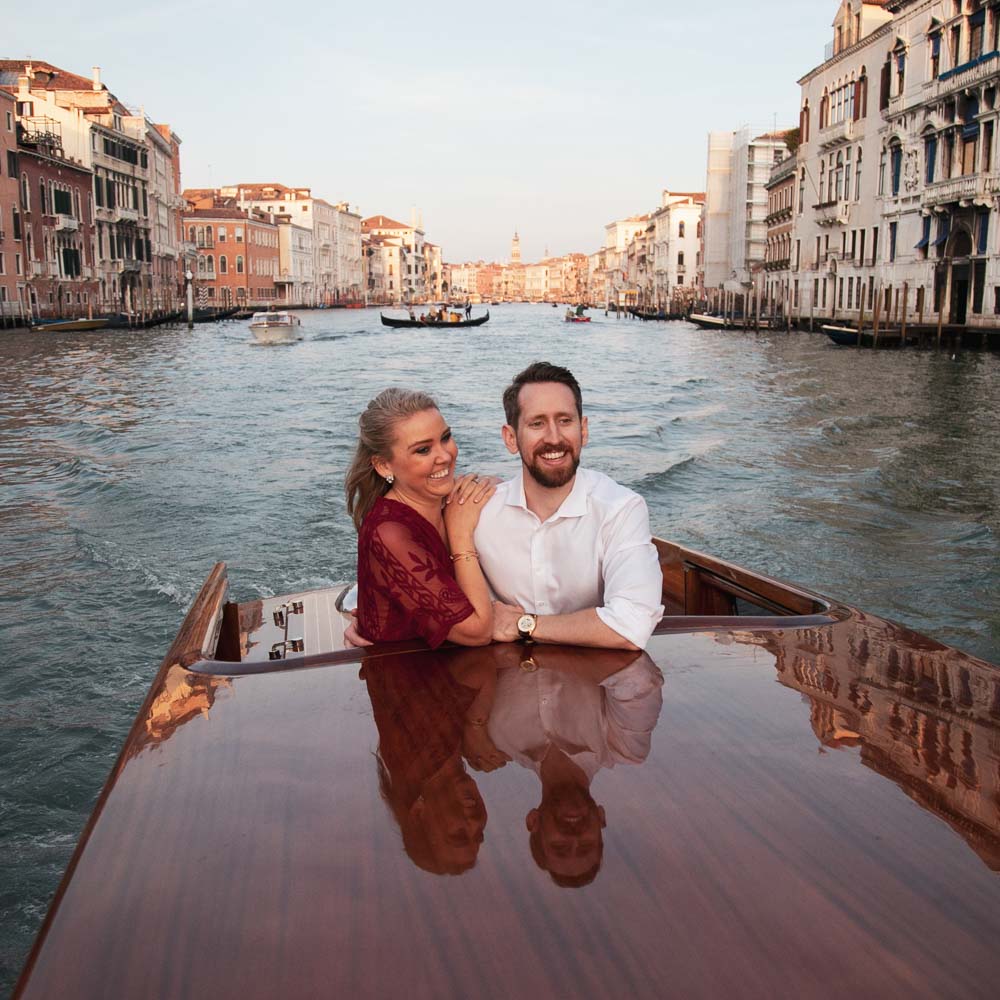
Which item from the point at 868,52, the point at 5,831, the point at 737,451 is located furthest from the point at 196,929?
the point at 868,52

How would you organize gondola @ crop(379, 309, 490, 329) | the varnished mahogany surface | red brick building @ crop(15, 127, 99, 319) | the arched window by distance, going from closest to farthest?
the varnished mahogany surface → the arched window → red brick building @ crop(15, 127, 99, 319) → gondola @ crop(379, 309, 490, 329)

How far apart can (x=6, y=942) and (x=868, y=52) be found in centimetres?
3563

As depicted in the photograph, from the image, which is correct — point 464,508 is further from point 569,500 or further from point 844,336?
point 844,336

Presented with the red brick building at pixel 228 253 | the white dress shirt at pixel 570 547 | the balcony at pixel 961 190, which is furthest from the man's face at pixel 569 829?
the red brick building at pixel 228 253

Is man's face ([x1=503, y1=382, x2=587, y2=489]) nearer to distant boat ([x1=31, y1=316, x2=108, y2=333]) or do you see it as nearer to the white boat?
distant boat ([x1=31, y1=316, x2=108, y2=333])

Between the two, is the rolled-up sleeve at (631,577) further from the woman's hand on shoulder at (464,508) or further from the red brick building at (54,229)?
the red brick building at (54,229)

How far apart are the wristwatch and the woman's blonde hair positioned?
442 mm

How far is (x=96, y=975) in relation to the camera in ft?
3.68

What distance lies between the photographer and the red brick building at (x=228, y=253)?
210ft

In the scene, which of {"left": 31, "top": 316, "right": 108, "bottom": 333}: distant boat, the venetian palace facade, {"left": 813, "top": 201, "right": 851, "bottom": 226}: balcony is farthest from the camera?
{"left": 813, "top": 201, "right": 851, "bottom": 226}: balcony

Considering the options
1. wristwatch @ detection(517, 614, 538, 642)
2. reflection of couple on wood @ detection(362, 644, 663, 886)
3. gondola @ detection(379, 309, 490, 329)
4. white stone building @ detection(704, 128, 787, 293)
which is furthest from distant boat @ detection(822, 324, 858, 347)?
reflection of couple on wood @ detection(362, 644, 663, 886)

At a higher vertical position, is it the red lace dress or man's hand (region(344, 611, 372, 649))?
the red lace dress

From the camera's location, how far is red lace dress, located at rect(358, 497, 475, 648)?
2084 mm

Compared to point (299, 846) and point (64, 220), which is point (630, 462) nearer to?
point (299, 846)
